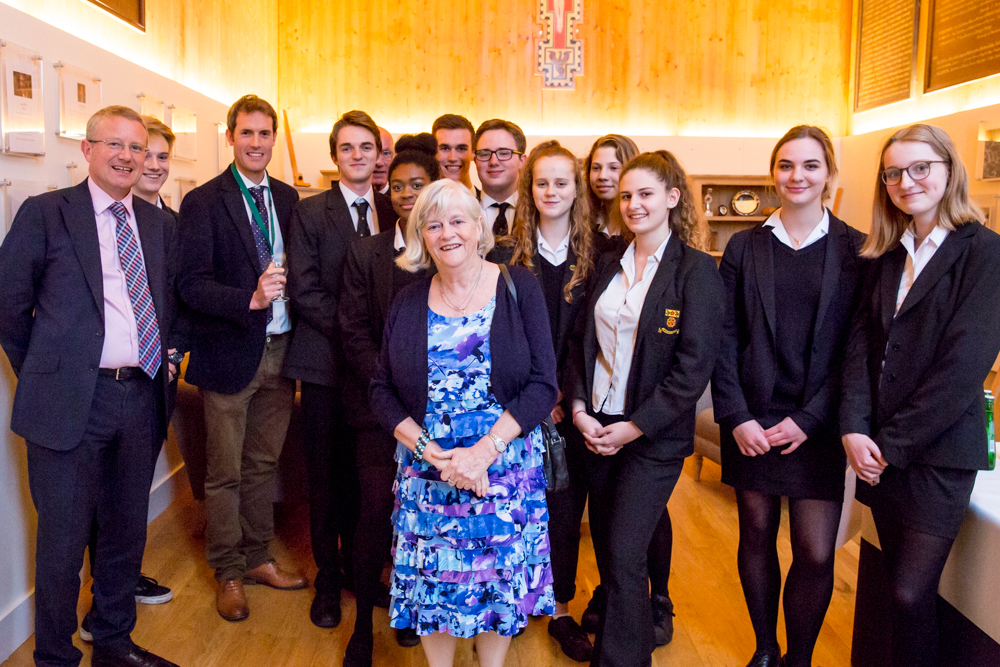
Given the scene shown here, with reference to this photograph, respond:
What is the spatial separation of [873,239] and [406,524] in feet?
5.20

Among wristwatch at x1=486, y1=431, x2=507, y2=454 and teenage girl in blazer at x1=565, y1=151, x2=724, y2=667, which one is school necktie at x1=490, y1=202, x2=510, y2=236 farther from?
wristwatch at x1=486, y1=431, x2=507, y2=454

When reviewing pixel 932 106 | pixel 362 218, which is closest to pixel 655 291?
pixel 362 218

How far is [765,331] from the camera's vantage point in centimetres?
228

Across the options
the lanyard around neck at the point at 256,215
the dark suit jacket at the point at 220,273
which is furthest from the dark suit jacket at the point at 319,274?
the lanyard around neck at the point at 256,215

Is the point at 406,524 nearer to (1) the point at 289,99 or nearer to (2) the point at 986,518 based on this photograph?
(2) the point at 986,518

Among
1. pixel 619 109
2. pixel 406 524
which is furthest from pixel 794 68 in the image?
pixel 406 524

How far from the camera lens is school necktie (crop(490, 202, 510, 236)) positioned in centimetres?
293

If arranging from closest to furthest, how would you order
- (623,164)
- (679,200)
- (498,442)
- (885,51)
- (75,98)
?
(498,442) → (679,200) → (623,164) → (75,98) → (885,51)

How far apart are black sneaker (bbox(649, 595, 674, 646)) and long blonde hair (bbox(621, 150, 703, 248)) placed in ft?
4.47

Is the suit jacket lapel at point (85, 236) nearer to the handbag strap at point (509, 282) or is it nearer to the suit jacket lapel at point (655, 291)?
the handbag strap at point (509, 282)

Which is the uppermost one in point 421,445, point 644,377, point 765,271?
point 765,271

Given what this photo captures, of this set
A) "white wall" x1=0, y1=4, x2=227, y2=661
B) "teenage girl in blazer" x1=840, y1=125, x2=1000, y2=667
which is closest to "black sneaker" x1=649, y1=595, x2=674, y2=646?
"teenage girl in blazer" x1=840, y1=125, x2=1000, y2=667

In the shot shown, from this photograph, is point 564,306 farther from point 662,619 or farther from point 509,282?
point 662,619

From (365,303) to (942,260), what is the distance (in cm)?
173
